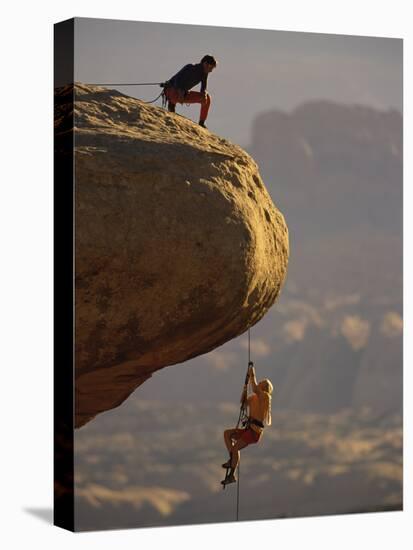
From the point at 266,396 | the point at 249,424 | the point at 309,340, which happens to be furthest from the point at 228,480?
the point at 309,340

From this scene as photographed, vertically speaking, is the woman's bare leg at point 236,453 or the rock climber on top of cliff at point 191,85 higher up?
the rock climber on top of cliff at point 191,85

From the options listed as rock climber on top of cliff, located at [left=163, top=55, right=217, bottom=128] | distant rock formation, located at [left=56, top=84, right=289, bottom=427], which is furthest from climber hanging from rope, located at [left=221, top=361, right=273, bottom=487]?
rock climber on top of cliff, located at [left=163, top=55, right=217, bottom=128]

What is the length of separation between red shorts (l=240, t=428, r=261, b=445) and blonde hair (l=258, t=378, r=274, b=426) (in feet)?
0.47

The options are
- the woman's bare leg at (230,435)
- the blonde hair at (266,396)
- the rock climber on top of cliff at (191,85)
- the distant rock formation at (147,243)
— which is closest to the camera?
the distant rock formation at (147,243)

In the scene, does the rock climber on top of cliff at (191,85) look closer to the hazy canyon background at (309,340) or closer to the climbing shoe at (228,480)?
the hazy canyon background at (309,340)

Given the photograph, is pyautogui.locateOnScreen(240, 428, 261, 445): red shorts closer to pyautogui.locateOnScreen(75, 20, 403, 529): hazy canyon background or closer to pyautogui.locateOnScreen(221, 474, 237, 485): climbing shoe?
pyautogui.locateOnScreen(75, 20, 403, 529): hazy canyon background

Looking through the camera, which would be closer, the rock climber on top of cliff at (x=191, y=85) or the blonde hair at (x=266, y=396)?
the rock climber on top of cliff at (x=191, y=85)

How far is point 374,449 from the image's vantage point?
46.9 feet

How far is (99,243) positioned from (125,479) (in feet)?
6.74

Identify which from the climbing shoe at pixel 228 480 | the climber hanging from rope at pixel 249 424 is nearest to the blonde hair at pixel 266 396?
the climber hanging from rope at pixel 249 424

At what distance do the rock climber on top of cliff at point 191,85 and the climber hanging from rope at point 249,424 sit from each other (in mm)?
2346

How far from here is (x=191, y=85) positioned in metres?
13.3

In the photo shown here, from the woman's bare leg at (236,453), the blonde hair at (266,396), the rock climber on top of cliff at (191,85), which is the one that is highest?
the rock climber on top of cliff at (191,85)

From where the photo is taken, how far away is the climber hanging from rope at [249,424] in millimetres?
13562
